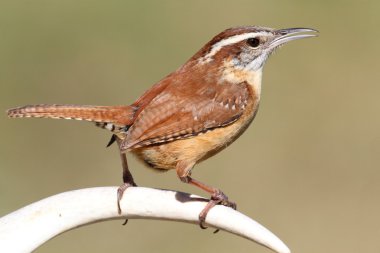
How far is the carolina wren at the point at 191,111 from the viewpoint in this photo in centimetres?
372

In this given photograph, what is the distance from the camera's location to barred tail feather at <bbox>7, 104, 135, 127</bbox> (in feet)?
11.7

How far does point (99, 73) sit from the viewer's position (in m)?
8.20

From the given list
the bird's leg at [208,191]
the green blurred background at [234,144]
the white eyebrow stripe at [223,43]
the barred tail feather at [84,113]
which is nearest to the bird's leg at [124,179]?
the barred tail feather at [84,113]

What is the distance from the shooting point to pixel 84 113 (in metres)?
3.69

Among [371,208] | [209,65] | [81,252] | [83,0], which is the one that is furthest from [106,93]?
[209,65]

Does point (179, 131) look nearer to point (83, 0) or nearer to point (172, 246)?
point (172, 246)

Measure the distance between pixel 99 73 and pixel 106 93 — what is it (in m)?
0.41

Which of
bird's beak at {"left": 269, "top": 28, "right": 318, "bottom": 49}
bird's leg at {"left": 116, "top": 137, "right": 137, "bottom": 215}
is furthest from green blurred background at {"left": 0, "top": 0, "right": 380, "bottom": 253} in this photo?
bird's leg at {"left": 116, "top": 137, "right": 137, "bottom": 215}

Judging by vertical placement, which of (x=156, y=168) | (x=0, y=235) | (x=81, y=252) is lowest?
(x=81, y=252)

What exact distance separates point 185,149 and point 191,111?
20cm

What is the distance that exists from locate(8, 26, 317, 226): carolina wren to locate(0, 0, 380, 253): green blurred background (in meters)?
2.18

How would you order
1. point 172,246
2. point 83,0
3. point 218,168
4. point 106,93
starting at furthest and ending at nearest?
1. point 83,0
2. point 106,93
3. point 218,168
4. point 172,246

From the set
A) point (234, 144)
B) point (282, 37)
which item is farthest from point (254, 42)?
point (234, 144)

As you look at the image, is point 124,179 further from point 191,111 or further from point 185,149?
point 191,111
